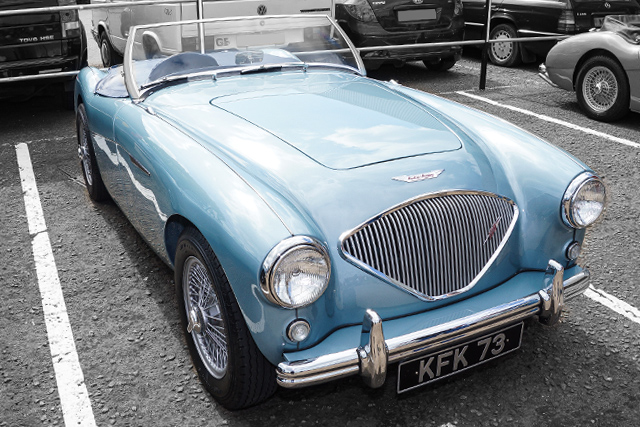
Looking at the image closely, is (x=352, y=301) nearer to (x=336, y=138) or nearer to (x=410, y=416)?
(x=410, y=416)

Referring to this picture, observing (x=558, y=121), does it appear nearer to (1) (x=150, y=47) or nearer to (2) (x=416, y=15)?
(2) (x=416, y=15)

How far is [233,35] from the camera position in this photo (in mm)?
3939

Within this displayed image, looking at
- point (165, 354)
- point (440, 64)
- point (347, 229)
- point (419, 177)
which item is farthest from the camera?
point (440, 64)

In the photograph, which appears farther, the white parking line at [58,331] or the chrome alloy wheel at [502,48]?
the chrome alloy wheel at [502,48]

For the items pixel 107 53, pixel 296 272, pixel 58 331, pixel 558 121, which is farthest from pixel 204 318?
pixel 107 53

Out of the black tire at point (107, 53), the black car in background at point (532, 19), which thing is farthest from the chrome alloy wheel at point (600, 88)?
the black tire at point (107, 53)

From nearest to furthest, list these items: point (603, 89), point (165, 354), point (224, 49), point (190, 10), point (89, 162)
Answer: point (165, 354), point (224, 49), point (89, 162), point (603, 89), point (190, 10)

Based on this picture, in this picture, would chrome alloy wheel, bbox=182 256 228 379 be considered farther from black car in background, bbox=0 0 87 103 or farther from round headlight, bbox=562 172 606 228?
black car in background, bbox=0 0 87 103

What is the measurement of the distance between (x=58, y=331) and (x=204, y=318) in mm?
989

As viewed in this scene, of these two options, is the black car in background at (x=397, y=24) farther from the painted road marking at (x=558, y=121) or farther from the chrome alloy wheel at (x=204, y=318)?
the chrome alloy wheel at (x=204, y=318)

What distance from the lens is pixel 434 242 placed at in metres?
2.53

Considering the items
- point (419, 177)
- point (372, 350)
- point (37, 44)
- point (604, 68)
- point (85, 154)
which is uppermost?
point (37, 44)

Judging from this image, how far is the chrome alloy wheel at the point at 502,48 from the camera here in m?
9.76

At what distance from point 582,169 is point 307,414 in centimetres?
162
